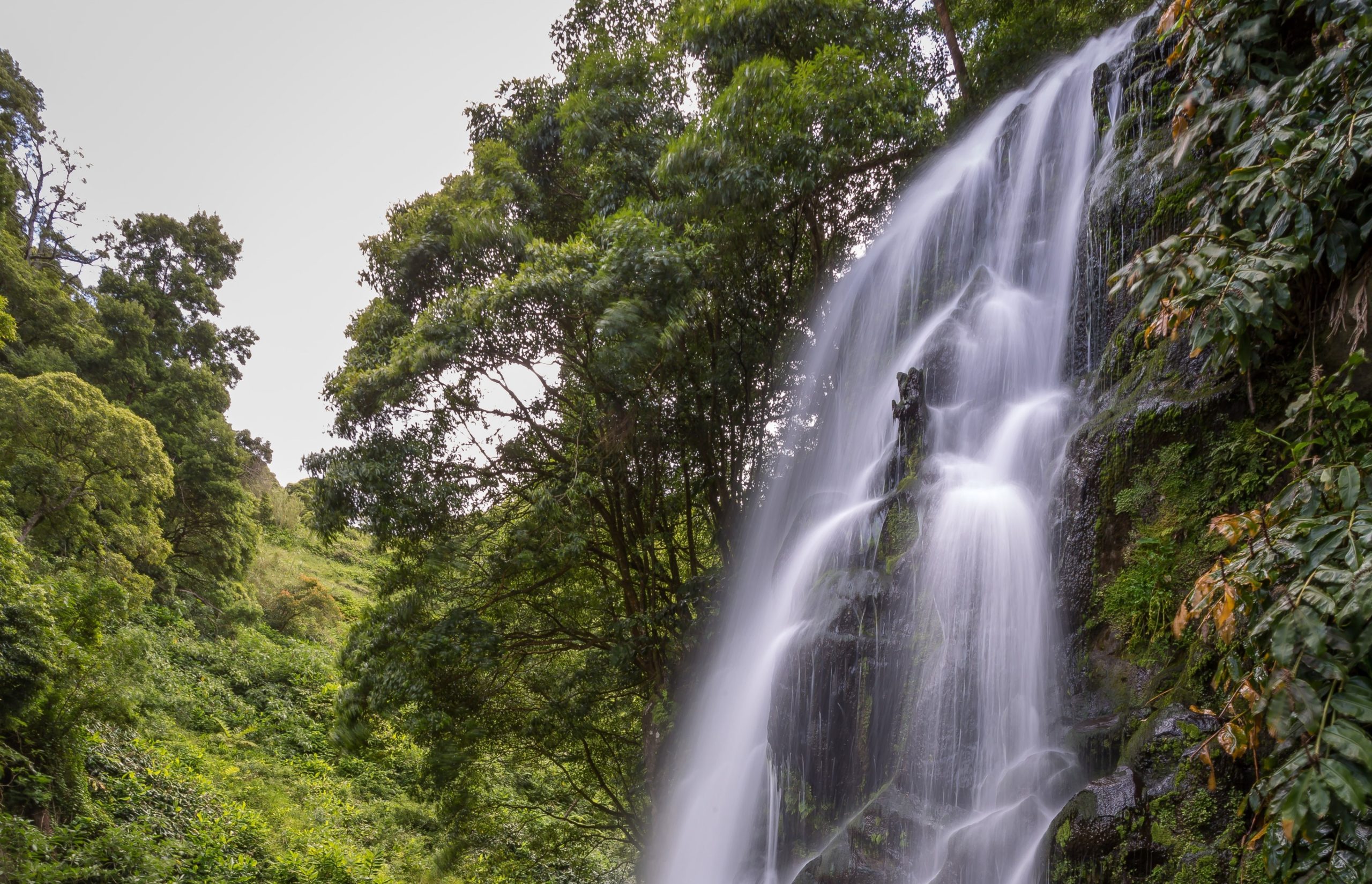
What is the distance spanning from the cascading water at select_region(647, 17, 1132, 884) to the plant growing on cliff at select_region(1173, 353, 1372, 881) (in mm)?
1466

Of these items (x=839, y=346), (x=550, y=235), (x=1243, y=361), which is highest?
(x=550, y=235)

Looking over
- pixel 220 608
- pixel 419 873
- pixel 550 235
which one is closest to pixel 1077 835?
→ pixel 550 235

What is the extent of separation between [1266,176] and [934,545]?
285 centimetres

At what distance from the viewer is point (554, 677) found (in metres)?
9.89

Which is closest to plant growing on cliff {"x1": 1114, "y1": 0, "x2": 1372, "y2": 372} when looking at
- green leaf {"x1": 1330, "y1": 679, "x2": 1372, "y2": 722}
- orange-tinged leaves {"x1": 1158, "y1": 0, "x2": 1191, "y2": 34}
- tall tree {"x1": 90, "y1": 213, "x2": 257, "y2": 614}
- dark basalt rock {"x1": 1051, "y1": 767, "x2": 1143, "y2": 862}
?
orange-tinged leaves {"x1": 1158, "y1": 0, "x2": 1191, "y2": 34}

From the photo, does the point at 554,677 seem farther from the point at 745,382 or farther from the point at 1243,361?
the point at 1243,361

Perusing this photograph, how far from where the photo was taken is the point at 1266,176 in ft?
11.9

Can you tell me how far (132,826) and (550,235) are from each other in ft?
28.7

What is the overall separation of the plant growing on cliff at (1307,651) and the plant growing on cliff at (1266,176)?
0.54 metres

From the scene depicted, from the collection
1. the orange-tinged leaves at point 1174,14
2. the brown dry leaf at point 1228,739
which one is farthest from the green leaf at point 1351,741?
the orange-tinged leaves at point 1174,14

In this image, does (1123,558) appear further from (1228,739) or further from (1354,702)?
(1354,702)

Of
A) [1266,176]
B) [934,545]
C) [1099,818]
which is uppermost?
[1266,176]

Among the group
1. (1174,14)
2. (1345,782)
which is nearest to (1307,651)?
(1345,782)

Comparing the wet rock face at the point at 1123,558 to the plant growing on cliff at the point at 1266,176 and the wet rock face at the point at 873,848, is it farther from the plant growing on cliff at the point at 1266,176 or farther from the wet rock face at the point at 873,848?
the wet rock face at the point at 873,848
